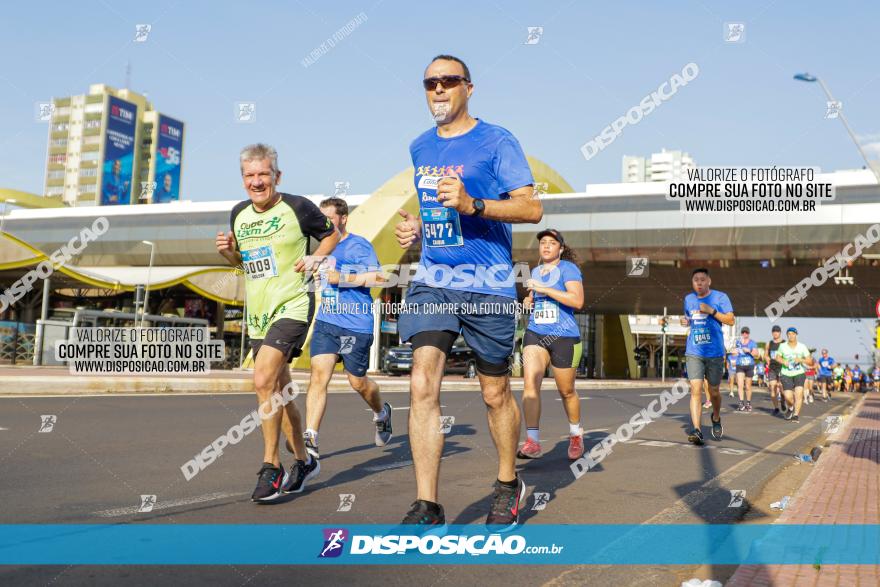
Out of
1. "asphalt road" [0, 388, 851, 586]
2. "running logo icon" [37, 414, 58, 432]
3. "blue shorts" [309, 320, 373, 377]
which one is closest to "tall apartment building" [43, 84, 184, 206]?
"running logo icon" [37, 414, 58, 432]

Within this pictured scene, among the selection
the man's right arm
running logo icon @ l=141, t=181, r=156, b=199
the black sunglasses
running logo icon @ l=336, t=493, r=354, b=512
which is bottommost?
running logo icon @ l=336, t=493, r=354, b=512

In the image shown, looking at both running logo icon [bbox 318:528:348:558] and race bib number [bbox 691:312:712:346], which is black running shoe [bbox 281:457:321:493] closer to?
running logo icon [bbox 318:528:348:558]

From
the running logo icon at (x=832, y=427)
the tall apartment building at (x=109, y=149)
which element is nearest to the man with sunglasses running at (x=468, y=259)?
the running logo icon at (x=832, y=427)

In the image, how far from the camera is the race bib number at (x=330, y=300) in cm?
657

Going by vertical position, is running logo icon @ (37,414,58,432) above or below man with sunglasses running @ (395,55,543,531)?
below

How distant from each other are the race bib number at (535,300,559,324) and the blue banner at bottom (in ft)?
11.1

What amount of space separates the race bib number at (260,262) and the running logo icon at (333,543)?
1770 mm

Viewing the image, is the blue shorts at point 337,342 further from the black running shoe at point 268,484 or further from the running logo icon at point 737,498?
the running logo icon at point 737,498

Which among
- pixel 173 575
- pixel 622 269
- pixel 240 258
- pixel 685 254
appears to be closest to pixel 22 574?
pixel 173 575

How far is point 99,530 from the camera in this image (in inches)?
141

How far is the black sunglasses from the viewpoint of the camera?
381 centimetres

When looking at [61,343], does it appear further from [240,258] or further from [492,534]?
[492,534]

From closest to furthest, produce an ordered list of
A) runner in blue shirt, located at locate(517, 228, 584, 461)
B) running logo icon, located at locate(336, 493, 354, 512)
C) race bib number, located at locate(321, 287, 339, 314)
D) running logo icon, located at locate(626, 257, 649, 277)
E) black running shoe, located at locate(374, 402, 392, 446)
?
running logo icon, located at locate(336, 493, 354, 512) → race bib number, located at locate(321, 287, 339, 314) → runner in blue shirt, located at locate(517, 228, 584, 461) → black running shoe, located at locate(374, 402, 392, 446) → running logo icon, located at locate(626, 257, 649, 277)

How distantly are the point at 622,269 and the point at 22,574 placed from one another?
3871 centimetres
